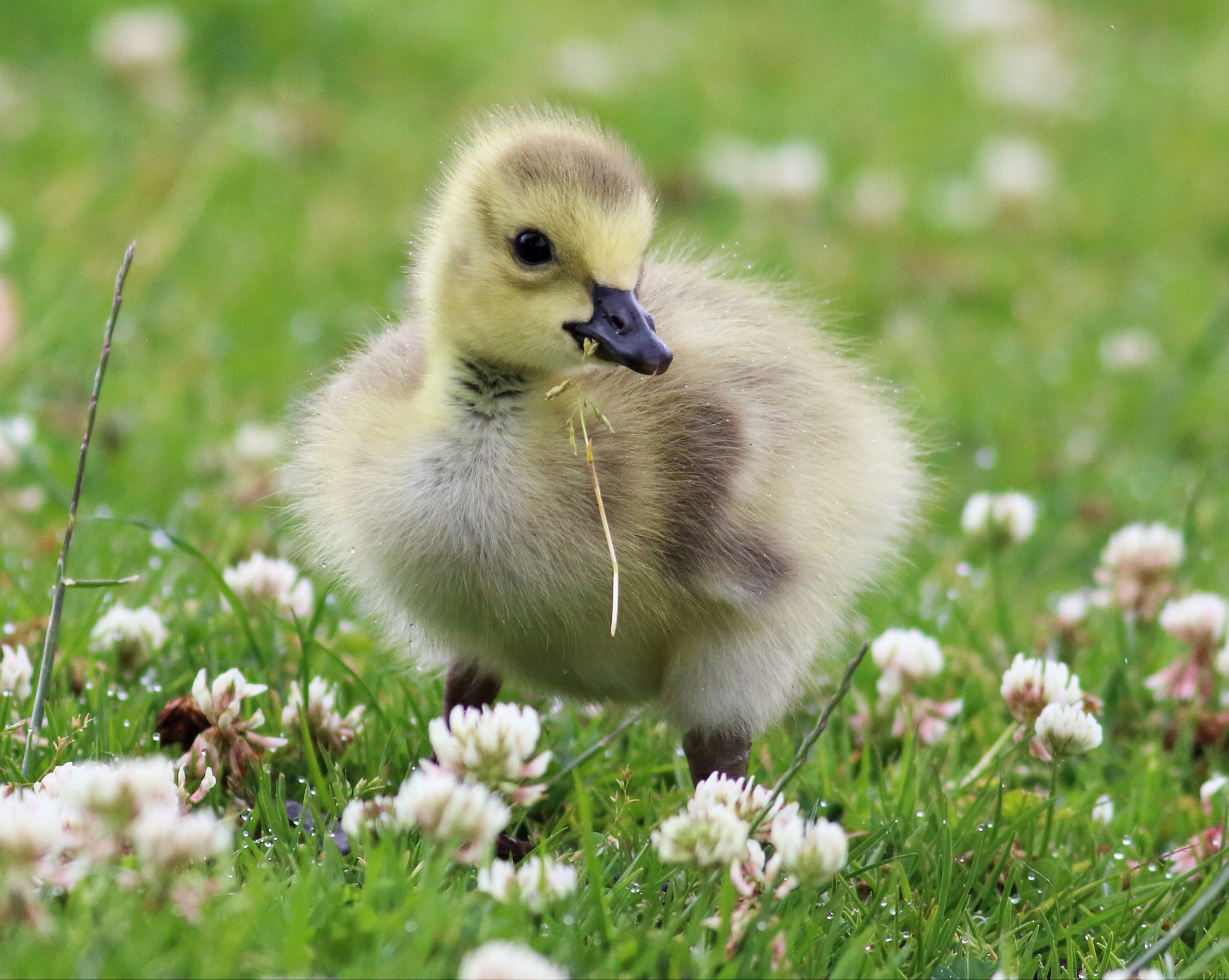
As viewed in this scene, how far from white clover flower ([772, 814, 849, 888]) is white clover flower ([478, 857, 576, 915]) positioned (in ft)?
0.90

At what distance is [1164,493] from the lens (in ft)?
14.8

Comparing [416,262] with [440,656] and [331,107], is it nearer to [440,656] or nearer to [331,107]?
[440,656]

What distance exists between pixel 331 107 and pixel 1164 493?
14.0ft

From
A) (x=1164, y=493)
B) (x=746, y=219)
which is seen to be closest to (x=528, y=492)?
(x=1164, y=493)

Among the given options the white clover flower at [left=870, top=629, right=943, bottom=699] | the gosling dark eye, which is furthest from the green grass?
the gosling dark eye

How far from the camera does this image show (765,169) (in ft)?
22.0

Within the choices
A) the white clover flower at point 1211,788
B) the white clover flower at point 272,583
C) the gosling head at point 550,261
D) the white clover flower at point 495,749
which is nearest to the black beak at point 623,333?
the gosling head at point 550,261

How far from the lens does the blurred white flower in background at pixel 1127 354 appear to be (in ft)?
17.5

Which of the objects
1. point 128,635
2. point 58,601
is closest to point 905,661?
point 128,635

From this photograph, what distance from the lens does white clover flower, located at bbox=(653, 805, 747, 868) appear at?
193 centimetres

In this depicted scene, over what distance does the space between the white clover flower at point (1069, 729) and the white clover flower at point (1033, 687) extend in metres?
0.14

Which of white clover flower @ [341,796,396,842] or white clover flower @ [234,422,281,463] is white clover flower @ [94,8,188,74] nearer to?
white clover flower @ [234,422,281,463]

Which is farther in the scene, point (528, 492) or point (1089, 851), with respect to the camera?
point (1089, 851)

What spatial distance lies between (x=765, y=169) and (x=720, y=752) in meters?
4.53
